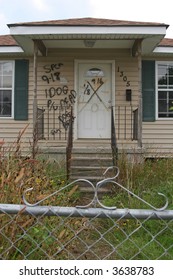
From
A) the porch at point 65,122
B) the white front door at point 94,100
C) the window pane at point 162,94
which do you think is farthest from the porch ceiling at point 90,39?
the porch at point 65,122

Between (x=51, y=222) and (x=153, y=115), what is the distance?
7.48 meters

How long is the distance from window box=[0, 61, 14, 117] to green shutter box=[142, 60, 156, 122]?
3.98m

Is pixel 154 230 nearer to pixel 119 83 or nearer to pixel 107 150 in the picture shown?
pixel 107 150

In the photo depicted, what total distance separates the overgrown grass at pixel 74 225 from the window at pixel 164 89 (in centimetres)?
353

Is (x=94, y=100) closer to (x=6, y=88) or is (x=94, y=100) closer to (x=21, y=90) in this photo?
(x=21, y=90)

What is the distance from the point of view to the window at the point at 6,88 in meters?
10.6

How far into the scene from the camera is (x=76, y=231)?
→ 3.53 m

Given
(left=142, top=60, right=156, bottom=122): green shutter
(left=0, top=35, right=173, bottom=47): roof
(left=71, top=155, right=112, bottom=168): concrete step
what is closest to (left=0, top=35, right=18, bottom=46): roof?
(left=0, top=35, right=173, bottom=47): roof

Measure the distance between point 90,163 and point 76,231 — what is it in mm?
4679

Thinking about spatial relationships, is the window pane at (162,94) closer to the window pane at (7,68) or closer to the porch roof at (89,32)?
the porch roof at (89,32)

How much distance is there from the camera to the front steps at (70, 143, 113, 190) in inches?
300

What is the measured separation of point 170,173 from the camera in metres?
6.55

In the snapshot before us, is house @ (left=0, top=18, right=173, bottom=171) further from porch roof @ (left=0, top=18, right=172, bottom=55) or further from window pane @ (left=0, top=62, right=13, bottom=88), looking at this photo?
porch roof @ (left=0, top=18, right=172, bottom=55)

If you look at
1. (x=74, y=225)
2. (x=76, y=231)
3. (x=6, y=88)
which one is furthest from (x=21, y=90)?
(x=76, y=231)
